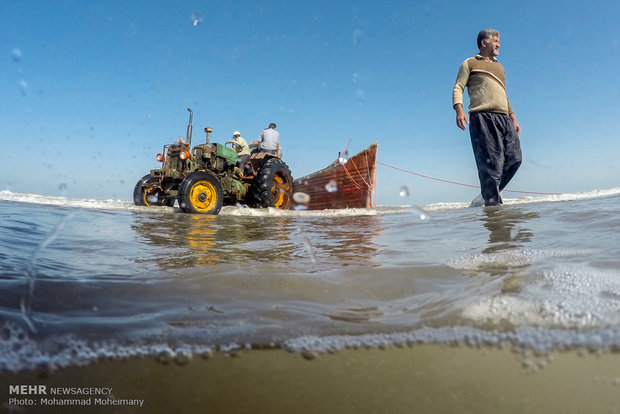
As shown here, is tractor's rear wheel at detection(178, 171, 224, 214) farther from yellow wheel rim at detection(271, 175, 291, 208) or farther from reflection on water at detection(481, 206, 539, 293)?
reflection on water at detection(481, 206, 539, 293)

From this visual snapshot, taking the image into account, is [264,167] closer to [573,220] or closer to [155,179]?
[155,179]

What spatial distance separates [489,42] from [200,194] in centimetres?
491

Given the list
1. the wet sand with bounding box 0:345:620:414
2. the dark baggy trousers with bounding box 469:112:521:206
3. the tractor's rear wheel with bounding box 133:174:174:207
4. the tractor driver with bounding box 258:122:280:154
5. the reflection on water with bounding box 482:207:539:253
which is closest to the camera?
the wet sand with bounding box 0:345:620:414

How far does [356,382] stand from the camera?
0.94 metres

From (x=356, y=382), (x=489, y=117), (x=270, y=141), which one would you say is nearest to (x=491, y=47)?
(x=489, y=117)

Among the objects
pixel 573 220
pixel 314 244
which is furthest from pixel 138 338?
pixel 573 220

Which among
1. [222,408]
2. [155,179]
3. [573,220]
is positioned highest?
[155,179]

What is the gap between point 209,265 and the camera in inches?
85.7

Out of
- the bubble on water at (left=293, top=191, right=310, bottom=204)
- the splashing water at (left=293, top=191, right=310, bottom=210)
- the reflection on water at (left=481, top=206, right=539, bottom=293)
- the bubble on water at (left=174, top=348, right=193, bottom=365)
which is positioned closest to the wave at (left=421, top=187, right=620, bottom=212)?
the reflection on water at (left=481, top=206, right=539, bottom=293)

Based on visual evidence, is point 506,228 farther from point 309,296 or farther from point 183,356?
point 183,356

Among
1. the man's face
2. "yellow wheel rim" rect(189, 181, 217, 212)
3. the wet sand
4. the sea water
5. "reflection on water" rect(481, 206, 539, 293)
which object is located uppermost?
the man's face

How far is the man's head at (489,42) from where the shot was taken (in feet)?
16.1

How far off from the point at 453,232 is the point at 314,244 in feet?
3.73

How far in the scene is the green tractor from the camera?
7125 millimetres
